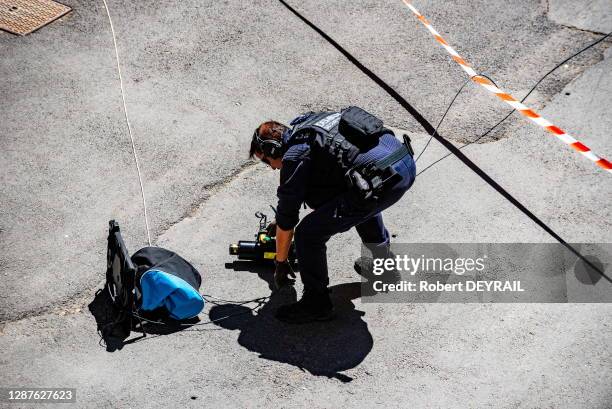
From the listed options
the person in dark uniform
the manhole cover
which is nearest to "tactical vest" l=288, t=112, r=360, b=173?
the person in dark uniform

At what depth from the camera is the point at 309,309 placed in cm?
569

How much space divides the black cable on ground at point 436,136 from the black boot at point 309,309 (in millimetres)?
2225

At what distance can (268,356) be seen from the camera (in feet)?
18.0

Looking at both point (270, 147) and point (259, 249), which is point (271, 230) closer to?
point (259, 249)

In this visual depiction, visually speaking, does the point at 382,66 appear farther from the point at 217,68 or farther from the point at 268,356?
the point at 268,356

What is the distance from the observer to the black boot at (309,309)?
18.6 feet

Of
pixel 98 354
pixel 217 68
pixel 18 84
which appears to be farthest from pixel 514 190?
pixel 18 84

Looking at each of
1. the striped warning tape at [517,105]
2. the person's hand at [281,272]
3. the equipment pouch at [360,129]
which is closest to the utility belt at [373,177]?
the equipment pouch at [360,129]

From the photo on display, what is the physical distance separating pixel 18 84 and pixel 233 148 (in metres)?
2.58

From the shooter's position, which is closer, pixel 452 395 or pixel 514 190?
pixel 452 395

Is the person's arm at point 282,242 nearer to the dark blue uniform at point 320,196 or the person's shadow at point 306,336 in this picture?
the dark blue uniform at point 320,196

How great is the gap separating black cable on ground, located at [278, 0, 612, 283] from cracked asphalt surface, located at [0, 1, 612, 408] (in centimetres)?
10

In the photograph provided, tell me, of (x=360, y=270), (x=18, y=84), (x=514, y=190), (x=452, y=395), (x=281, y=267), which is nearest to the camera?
(x=452, y=395)

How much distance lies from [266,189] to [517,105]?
291cm
